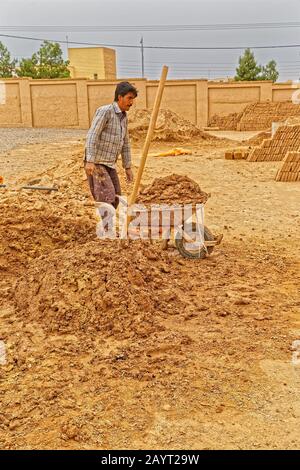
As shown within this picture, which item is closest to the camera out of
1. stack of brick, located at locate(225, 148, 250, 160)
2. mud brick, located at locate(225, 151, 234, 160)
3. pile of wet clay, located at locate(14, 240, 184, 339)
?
pile of wet clay, located at locate(14, 240, 184, 339)

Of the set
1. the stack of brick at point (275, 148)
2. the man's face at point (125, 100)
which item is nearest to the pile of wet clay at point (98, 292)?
the man's face at point (125, 100)

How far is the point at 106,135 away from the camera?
550 cm

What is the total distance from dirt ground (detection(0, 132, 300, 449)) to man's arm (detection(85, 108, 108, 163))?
102cm

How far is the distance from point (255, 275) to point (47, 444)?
3.09 m

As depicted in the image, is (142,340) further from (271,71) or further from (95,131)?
(271,71)

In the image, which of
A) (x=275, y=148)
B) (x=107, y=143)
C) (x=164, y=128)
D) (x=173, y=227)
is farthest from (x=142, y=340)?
(x=164, y=128)

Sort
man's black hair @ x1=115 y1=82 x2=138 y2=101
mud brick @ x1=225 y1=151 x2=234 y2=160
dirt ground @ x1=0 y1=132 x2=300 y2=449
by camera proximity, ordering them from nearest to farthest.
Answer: dirt ground @ x1=0 y1=132 x2=300 y2=449
man's black hair @ x1=115 y1=82 x2=138 y2=101
mud brick @ x1=225 y1=151 x2=234 y2=160

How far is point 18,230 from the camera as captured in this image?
622 cm

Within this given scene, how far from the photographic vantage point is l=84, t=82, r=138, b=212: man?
211 inches

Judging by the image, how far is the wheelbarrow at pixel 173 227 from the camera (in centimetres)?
540

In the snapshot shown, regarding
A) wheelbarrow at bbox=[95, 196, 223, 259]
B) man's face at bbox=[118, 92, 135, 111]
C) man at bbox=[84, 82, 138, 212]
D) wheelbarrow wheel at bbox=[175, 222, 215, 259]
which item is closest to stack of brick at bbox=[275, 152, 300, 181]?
wheelbarrow at bbox=[95, 196, 223, 259]

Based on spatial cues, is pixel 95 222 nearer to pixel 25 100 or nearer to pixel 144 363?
pixel 144 363

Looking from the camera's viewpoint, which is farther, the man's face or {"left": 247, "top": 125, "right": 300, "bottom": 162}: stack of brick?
{"left": 247, "top": 125, "right": 300, "bottom": 162}: stack of brick

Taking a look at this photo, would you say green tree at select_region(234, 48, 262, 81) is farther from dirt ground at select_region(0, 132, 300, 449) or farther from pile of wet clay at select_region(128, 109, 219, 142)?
dirt ground at select_region(0, 132, 300, 449)
